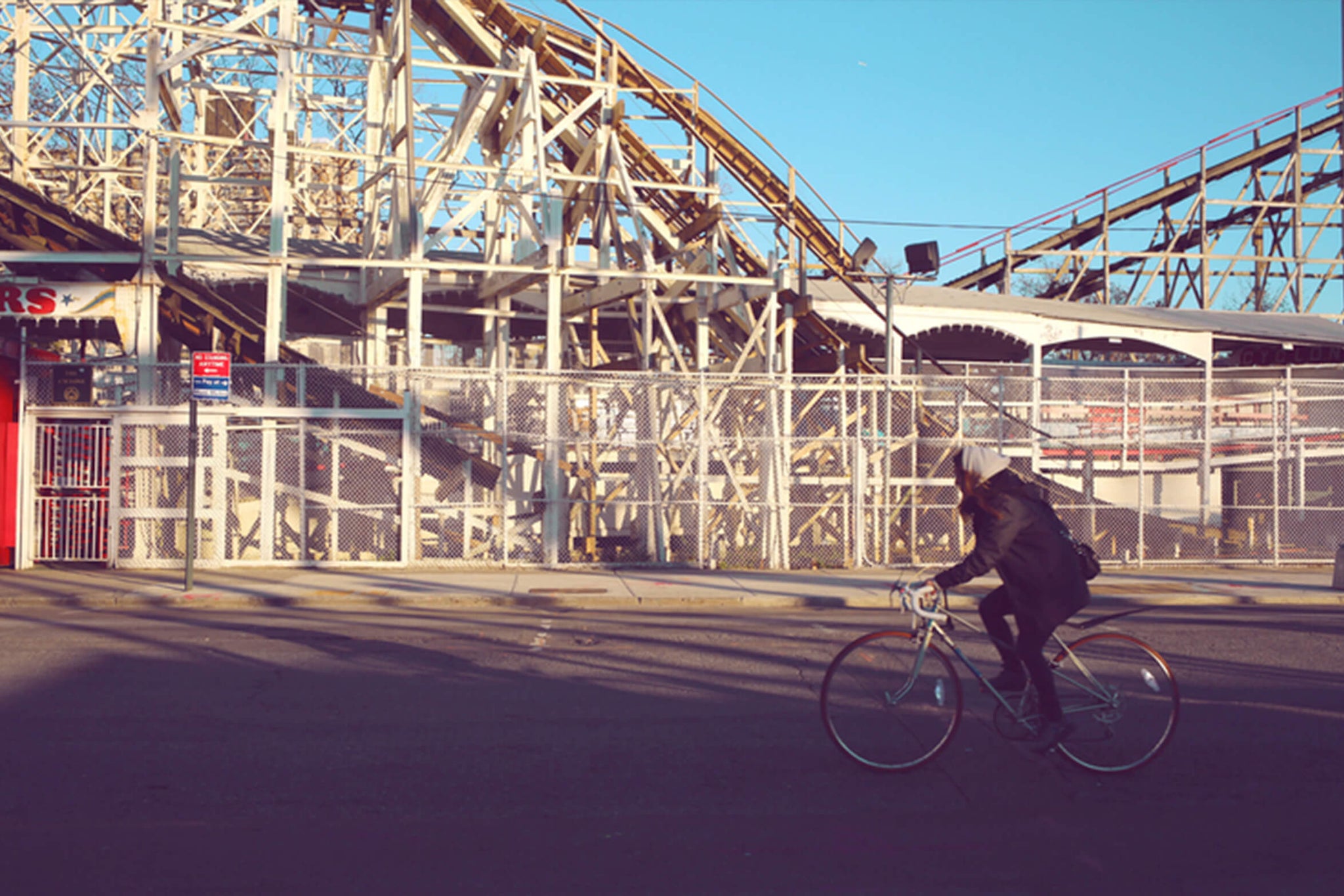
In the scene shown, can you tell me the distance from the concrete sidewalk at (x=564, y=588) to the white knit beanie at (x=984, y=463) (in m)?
8.19

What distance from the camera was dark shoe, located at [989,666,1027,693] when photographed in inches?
251

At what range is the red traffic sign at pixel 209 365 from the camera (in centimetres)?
1395

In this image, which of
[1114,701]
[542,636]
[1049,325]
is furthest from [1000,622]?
[1049,325]

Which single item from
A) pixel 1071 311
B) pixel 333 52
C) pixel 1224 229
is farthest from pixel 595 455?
pixel 1224 229

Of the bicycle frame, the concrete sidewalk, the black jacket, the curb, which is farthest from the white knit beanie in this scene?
the concrete sidewalk

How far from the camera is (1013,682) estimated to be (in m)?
6.39

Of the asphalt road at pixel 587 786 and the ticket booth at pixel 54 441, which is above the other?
the ticket booth at pixel 54 441

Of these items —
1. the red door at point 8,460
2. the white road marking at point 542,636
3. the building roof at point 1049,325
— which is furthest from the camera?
the building roof at point 1049,325

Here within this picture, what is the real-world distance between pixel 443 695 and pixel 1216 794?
16.6 feet

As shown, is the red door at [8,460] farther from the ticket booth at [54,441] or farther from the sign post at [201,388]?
the sign post at [201,388]

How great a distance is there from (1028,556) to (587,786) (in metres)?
2.65

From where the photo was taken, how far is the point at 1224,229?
42219mm

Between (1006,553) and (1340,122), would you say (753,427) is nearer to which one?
(1006,553)

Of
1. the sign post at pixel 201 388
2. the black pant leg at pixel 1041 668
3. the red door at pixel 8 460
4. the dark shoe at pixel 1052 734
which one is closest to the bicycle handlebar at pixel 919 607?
the black pant leg at pixel 1041 668
